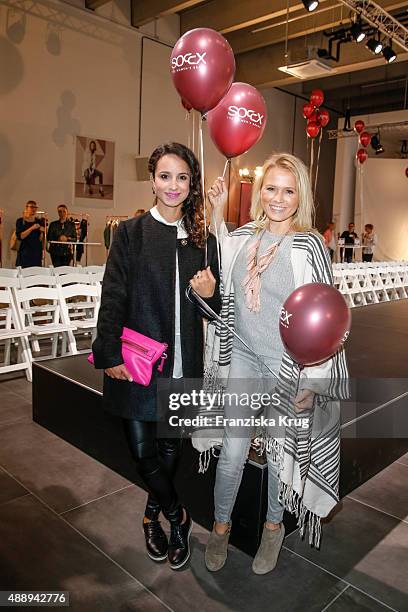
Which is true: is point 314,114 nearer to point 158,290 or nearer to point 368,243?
point 368,243

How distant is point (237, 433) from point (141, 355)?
1.40 ft

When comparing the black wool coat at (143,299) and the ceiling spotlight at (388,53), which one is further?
the ceiling spotlight at (388,53)

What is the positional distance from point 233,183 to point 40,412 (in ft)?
34.4

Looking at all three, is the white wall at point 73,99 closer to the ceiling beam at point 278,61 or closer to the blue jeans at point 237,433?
the ceiling beam at point 278,61

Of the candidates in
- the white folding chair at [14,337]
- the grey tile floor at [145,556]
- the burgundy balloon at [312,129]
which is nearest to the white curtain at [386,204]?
the burgundy balloon at [312,129]

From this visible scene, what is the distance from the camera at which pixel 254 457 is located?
6.84ft

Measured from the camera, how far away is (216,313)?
1836 mm

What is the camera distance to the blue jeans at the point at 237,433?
180cm

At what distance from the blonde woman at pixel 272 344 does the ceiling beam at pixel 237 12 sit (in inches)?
293

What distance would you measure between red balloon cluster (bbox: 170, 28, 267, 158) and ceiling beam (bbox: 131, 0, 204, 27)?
7322 mm

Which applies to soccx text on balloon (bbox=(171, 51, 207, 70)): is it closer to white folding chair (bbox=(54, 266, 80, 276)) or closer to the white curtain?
white folding chair (bbox=(54, 266, 80, 276))

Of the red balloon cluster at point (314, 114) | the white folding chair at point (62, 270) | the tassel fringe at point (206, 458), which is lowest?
the tassel fringe at point (206, 458)

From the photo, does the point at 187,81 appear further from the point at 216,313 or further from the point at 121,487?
the point at 121,487

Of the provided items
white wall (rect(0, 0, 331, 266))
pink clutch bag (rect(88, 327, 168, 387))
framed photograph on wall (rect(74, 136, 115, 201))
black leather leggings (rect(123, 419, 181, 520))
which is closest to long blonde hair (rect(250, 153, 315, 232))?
pink clutch bag (rect(88, 327, 168, 387))
